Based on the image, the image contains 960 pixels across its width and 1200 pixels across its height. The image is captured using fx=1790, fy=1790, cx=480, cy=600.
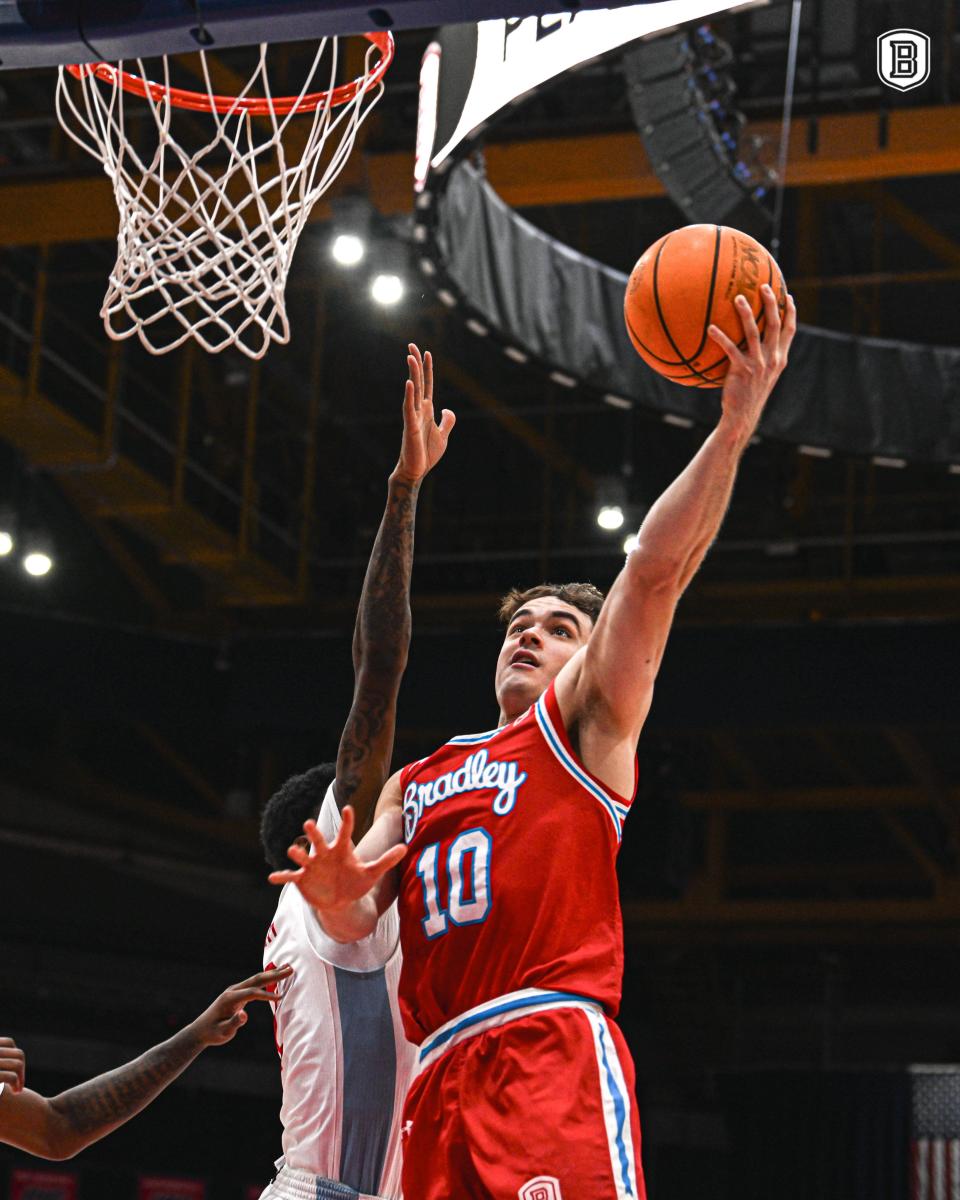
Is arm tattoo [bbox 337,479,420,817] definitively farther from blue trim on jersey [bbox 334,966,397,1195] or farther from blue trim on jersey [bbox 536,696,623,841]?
blue trim on jersey [bbox 536,696,623,841]

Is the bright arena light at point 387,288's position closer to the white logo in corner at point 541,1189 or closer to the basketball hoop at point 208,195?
the basketball hoop at point 208,195

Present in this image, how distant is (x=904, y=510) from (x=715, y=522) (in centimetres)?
1370

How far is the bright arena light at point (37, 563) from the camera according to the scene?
567 inches

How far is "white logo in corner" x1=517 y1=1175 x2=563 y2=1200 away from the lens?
334cm

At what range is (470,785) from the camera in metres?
3.81

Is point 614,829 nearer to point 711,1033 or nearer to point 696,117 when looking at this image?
point 696,117

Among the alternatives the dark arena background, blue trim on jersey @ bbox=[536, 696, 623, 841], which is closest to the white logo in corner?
blue trim on jersey @ bbox=[536, 696, 623, 841]

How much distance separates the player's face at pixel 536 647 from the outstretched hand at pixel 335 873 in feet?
2.24

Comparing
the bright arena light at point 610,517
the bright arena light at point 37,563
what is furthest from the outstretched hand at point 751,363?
the bright arena light at point 37,563

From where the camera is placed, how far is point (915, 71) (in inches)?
366

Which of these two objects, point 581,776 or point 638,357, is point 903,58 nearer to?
point 638,357

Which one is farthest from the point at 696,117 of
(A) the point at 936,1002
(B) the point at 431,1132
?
(A) the point at 936,1002

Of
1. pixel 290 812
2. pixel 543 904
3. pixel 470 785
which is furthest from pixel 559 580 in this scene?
pixel 543 904

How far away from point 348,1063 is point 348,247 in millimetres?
6431
